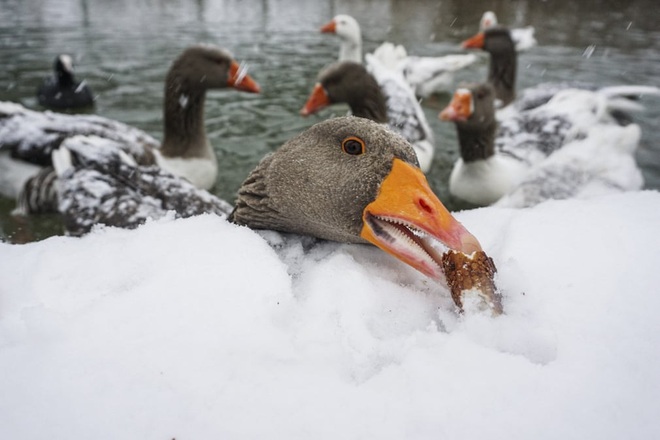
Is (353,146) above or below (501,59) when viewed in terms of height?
above

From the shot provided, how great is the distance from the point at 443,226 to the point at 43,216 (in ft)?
14.0

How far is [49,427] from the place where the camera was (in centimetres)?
103

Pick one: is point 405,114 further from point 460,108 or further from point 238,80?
point 238,80

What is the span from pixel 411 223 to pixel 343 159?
438 millimetres

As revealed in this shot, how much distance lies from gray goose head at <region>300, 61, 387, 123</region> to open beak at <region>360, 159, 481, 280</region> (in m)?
4.06

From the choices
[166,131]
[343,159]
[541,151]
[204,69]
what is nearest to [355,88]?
[204,69]

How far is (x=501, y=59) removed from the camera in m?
7.64

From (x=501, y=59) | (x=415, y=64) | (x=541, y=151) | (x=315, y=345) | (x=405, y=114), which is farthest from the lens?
(x=415, y=64)

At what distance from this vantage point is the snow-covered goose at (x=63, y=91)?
7.34 metres

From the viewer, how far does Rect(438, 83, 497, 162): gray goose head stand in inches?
202

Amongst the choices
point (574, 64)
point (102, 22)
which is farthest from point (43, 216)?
point (102, 22)

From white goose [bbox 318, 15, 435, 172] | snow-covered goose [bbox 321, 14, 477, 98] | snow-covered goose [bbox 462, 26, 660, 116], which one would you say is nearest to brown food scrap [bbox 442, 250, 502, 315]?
white goose [bbox 318, 15, 435, 172]

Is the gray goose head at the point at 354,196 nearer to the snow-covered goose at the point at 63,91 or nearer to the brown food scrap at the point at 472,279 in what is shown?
the brown food scrap at the point at 472,279

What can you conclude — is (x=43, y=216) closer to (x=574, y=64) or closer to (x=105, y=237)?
(x=105, y=237)
